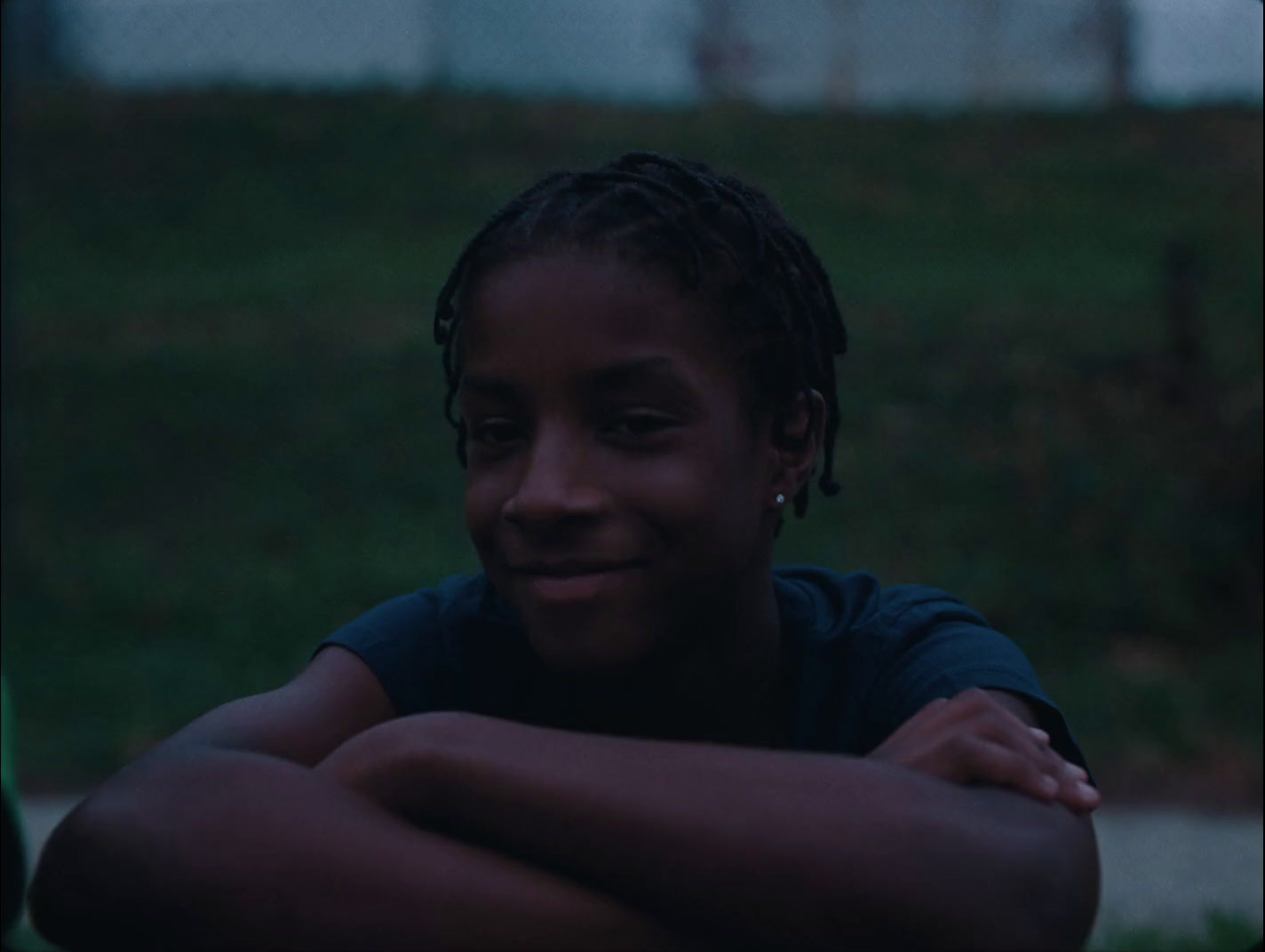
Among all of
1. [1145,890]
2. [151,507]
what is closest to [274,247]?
[151,507]

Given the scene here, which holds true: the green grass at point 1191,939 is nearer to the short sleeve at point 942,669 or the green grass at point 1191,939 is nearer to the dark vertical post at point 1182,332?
the short sleeve at point 942,669

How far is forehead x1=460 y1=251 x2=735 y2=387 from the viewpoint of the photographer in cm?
194

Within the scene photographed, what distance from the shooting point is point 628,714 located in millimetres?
2201

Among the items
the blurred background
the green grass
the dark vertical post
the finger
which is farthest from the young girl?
the dark vertical post

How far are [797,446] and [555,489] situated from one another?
422mm

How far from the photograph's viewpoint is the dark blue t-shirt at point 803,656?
210 centimetres

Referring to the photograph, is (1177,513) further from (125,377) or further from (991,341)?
(125,377)

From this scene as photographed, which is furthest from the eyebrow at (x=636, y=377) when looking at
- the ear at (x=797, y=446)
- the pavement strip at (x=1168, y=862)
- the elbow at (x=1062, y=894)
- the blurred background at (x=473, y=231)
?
the blurred background at (x=473, y=231)

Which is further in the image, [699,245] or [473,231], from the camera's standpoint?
[473,231]

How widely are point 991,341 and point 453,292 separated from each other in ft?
24.3

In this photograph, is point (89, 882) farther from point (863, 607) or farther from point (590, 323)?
point (863, 607)

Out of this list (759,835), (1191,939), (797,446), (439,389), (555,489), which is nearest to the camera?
(759,835)

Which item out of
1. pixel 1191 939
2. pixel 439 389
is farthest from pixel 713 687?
pixel 439 389

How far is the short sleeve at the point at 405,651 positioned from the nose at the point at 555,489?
36 centimetres
